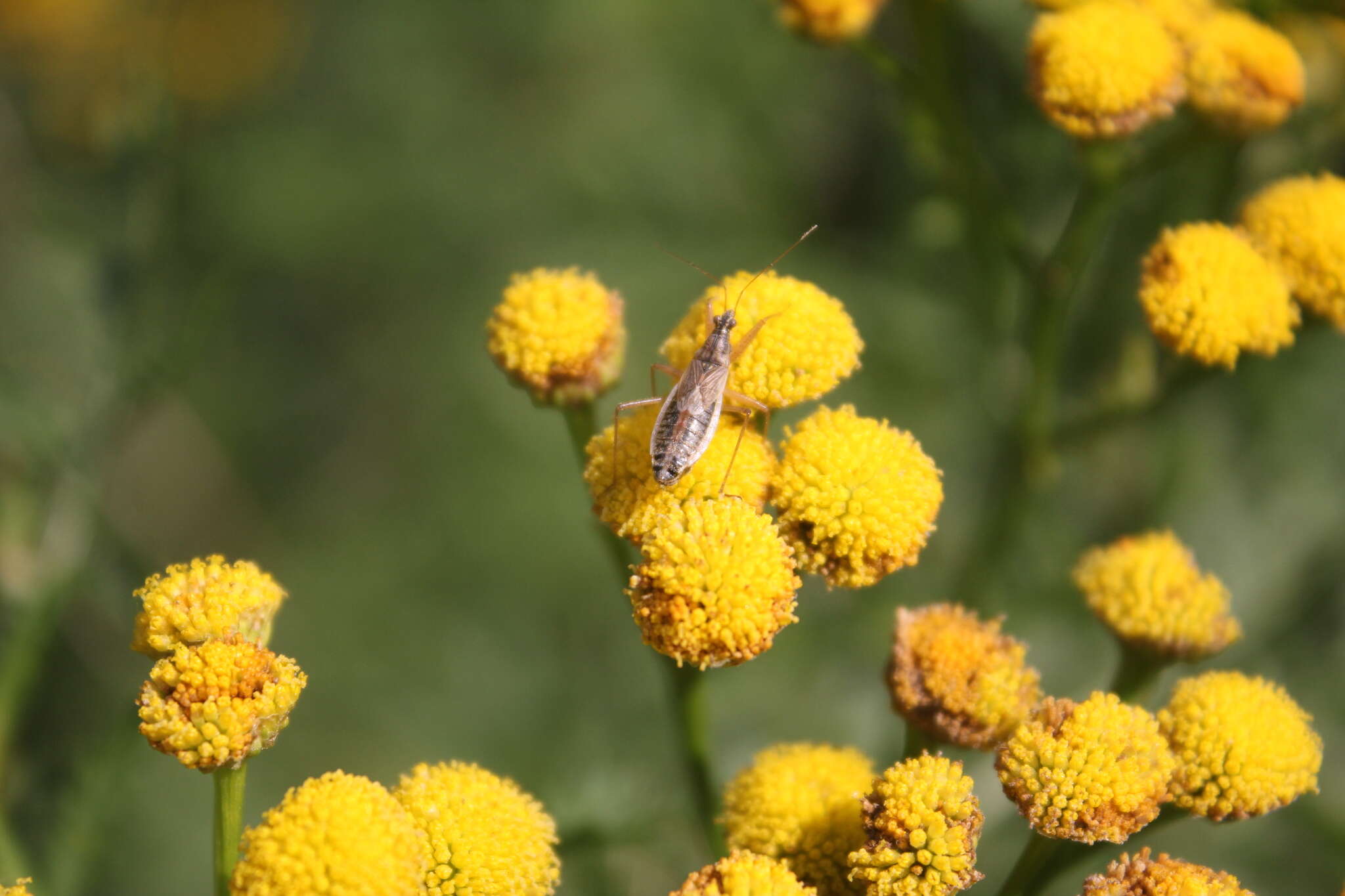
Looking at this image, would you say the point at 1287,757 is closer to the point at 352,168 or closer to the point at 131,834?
the point at 131,834

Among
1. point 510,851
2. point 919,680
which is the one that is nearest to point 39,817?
point 510,851

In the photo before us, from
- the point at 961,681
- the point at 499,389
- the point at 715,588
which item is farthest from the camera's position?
the point at 499,389

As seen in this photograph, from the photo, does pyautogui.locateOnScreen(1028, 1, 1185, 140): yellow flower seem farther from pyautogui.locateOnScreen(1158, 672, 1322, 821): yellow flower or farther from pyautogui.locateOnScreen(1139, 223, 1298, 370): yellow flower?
pyautogui.locateOnScreen(1158, 672, 1322, 821): yellow flower

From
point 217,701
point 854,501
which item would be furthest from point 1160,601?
point 217,701

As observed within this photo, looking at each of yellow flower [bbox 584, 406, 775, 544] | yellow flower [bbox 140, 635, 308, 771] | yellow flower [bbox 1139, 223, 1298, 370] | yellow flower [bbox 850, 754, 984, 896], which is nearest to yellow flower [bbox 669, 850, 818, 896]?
yellow flower [bbox 850, 754, 984, 896]

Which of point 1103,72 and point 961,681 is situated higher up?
point 1103,72

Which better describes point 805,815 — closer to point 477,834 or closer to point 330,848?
point 477,834
